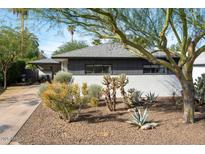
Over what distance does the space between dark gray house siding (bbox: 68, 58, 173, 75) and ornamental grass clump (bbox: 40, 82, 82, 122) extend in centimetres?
754

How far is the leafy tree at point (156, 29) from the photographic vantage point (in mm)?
9070

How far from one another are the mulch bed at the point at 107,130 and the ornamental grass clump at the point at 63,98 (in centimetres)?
44

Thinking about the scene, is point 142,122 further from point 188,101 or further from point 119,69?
point 119,69

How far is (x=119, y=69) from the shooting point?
18.4m

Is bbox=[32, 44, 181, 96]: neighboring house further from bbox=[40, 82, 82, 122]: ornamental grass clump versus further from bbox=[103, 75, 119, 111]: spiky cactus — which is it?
bbox=[40, 82, 82, 122]: ornamental grass clump

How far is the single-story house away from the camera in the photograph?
17594 mm

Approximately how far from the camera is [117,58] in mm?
18203

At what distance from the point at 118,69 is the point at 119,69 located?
66mm

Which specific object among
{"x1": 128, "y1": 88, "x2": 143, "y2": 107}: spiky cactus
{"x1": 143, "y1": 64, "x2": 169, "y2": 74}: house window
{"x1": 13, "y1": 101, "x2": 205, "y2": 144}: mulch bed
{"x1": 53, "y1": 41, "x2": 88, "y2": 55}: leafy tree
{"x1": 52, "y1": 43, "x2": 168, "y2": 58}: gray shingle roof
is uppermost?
{"x1": 53, "y1": 41, "x2": 88, "y2": 55}: leafy tree

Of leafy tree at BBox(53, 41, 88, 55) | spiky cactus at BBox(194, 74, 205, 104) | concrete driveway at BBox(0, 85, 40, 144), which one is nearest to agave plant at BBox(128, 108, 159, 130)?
concrete driveway at BBox(0, 85, 40, 144)

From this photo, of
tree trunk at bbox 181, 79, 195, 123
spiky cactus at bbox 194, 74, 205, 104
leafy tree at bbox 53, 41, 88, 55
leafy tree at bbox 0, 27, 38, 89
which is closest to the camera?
tree trunk at bbox 181, 79, 195, 123

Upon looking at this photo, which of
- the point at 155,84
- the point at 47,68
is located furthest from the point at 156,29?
the point at 47,68
